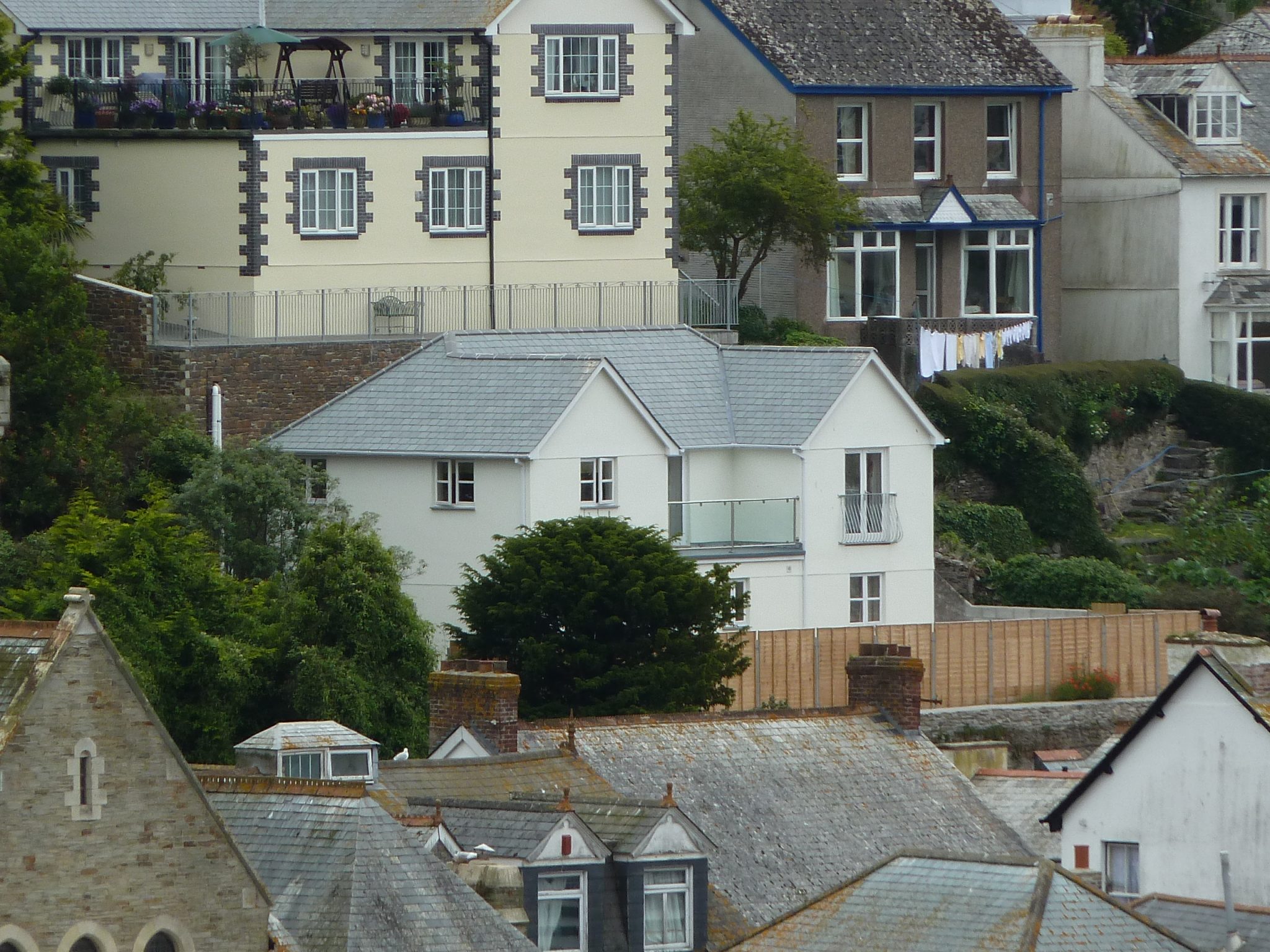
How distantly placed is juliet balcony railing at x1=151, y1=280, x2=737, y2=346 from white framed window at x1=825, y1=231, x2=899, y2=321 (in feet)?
18.5

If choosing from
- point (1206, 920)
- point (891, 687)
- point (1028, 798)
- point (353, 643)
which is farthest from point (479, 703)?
point (1206, 920)

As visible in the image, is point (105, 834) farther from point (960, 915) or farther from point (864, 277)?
point (864, 277)

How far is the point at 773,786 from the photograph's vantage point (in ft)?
122

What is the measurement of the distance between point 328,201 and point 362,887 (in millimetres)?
30245

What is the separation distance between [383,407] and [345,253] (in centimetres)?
443

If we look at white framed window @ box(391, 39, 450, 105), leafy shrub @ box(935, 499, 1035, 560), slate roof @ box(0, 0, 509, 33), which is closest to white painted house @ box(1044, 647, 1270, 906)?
leafy shrub @ box(935, 499, 1035, 560)

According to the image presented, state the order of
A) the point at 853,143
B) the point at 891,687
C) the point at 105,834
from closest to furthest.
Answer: the point at 105,834, the point at 891,687, the point at 853,143

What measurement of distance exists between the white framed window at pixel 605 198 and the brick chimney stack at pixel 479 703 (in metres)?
22.7

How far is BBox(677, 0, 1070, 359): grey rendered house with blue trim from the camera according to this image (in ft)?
219

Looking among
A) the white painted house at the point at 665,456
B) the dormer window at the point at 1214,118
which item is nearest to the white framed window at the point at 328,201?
the white painted house at the point at 665,456

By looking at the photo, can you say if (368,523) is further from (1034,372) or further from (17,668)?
(17,668)

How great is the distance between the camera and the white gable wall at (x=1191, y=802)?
1313 inches

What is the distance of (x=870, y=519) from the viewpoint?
55219 millimetres

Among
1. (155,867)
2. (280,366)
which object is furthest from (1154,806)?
(280,366)
